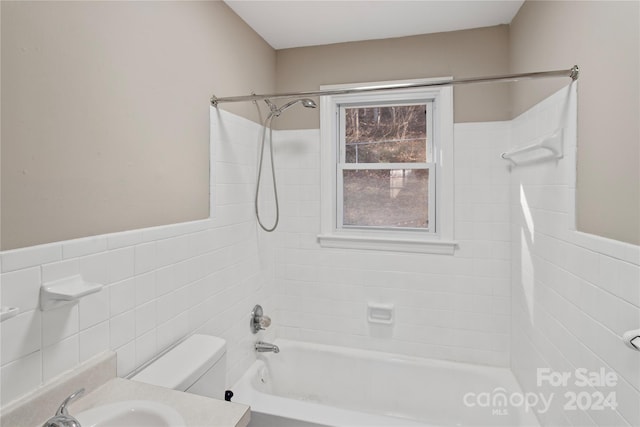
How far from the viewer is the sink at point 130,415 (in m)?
0.98

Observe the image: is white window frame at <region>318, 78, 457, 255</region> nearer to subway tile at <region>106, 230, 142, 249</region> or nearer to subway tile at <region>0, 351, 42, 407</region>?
subway tile at <region>106, 230, 142, 249</region>

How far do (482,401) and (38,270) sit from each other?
236cm

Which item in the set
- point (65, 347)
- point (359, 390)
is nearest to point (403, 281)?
point (359, 390)

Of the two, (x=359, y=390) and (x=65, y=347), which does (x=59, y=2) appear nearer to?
(x=65, y=347)

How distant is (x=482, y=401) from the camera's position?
2178 millimetres

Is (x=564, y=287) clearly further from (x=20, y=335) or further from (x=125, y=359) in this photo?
(x=20, y=335)

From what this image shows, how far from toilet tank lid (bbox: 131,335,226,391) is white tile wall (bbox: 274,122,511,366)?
113 cm

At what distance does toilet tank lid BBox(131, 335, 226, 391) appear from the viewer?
1.31 meters

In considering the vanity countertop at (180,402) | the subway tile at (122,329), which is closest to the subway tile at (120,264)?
the subway tile at (122,329)

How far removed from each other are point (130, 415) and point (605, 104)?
1.82 m

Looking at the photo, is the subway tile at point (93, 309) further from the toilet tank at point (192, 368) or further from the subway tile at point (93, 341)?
the toilet tank at point (192, 368)

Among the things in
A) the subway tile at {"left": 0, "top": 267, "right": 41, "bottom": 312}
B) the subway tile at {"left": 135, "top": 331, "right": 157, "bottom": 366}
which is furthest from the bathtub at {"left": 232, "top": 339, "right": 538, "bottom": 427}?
the subway tile at {"left": 0, "top": 267, "right": 41, "bottom": 312}

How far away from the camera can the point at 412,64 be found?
2412 mm

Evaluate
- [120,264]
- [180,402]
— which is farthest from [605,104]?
[120,264]
